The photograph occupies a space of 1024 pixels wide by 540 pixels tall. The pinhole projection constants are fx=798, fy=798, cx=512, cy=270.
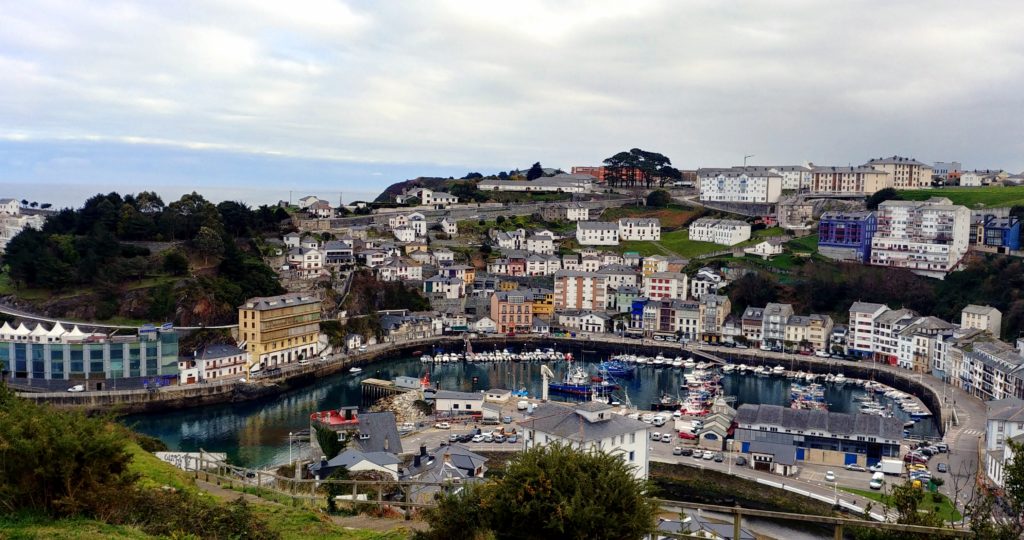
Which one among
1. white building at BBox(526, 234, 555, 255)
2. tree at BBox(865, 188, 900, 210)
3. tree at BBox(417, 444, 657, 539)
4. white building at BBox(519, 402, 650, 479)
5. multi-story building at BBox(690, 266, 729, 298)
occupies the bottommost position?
white building at BBox(519, 402, 650, 479)

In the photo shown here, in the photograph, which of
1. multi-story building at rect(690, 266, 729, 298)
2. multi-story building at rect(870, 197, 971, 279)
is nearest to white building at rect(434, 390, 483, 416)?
multi-story building at rect(690, 266, 729, 298)

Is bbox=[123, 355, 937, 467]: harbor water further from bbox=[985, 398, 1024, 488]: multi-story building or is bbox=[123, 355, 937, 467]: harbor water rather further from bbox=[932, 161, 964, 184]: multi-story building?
bbox=[932, 161, 964, 184]: multi-story building

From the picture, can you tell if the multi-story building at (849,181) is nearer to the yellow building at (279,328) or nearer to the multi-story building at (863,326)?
the multi-story building at (863,326)

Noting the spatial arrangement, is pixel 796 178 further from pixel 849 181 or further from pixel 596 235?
pixel 596 235

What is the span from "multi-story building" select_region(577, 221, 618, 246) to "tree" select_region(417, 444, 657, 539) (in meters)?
38.1

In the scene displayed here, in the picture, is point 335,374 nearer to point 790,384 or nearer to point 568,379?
point 568,379

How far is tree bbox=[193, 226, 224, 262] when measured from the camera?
1190 inches

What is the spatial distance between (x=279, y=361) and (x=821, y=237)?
26.1 m

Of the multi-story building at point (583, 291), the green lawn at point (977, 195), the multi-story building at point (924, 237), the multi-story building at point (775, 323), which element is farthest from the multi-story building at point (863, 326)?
the green lawn at point (977, 195)

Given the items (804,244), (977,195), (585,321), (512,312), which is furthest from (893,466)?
(977,195)

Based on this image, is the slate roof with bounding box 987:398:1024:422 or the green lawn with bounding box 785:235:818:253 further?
the green lawn with bounding box 785:235:818:253

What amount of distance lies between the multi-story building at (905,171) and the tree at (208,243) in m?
38.2

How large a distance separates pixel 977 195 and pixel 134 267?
4060 centimetres

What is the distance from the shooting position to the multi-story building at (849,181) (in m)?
47.5
